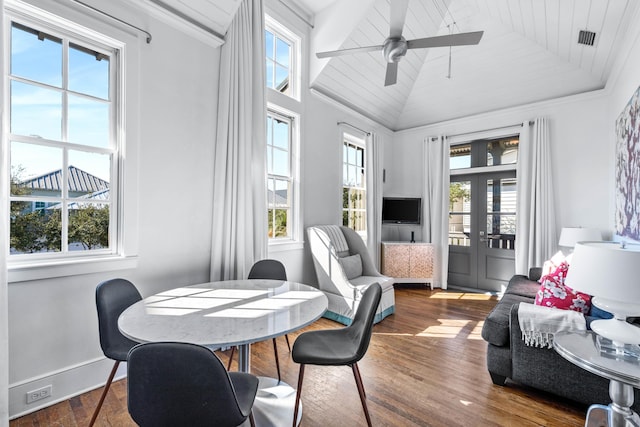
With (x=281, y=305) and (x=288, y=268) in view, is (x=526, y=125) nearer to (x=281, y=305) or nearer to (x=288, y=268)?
(x=288, y=268)

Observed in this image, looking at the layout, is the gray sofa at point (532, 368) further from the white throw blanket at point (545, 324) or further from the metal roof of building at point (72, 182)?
the metal roof of building at point (72, 182)

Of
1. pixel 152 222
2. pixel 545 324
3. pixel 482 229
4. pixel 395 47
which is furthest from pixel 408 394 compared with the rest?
pixel 482 229

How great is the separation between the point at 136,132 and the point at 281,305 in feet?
5.75

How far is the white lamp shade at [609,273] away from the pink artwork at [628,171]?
1482 millimetres

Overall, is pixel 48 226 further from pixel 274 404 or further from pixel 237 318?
pixel 274 404

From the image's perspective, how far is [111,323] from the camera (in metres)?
1.81

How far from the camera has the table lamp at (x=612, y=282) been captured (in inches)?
53.8

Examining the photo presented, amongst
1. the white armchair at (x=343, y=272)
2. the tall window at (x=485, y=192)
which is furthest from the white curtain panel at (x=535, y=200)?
the white armchair at (x=343, y=272)

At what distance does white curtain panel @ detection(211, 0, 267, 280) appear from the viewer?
9.39 ft

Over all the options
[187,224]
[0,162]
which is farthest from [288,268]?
[0,162]

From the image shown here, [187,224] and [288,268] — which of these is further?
[288,268]

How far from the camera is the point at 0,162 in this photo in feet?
5.24

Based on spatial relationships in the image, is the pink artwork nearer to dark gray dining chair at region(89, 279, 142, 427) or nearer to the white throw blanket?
the white throw blanket

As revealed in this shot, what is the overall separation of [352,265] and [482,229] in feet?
8.61
